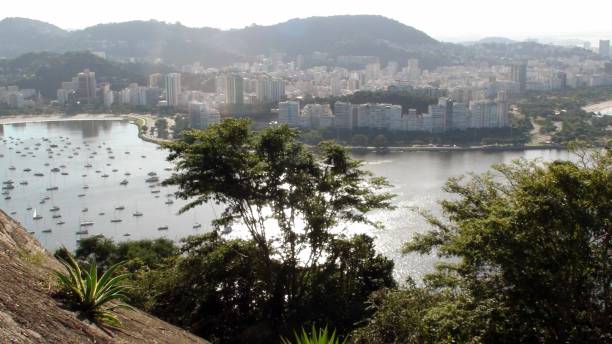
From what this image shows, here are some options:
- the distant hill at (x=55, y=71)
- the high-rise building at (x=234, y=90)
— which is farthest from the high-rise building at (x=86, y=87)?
the high-rise building at (x=234, y=90)

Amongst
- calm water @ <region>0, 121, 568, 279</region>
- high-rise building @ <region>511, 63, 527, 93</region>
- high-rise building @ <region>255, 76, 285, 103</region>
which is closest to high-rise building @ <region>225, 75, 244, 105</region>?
high-rise building @ <region>255, 76, 285, 103</region>

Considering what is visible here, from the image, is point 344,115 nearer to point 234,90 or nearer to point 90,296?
point 234,90

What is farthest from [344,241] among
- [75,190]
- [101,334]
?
[75,190]

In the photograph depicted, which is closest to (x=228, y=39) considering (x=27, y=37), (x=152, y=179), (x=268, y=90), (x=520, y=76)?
(x=27, y=37)

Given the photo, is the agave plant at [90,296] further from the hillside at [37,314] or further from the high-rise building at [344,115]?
the high-rise building at [344,115]

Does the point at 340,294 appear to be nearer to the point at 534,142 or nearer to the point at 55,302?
the point at 55,302

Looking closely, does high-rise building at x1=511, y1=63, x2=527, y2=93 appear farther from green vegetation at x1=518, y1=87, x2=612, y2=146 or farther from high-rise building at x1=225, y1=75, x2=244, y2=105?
high-rise building at x1=225, y1=75, x2=244, y2=105
